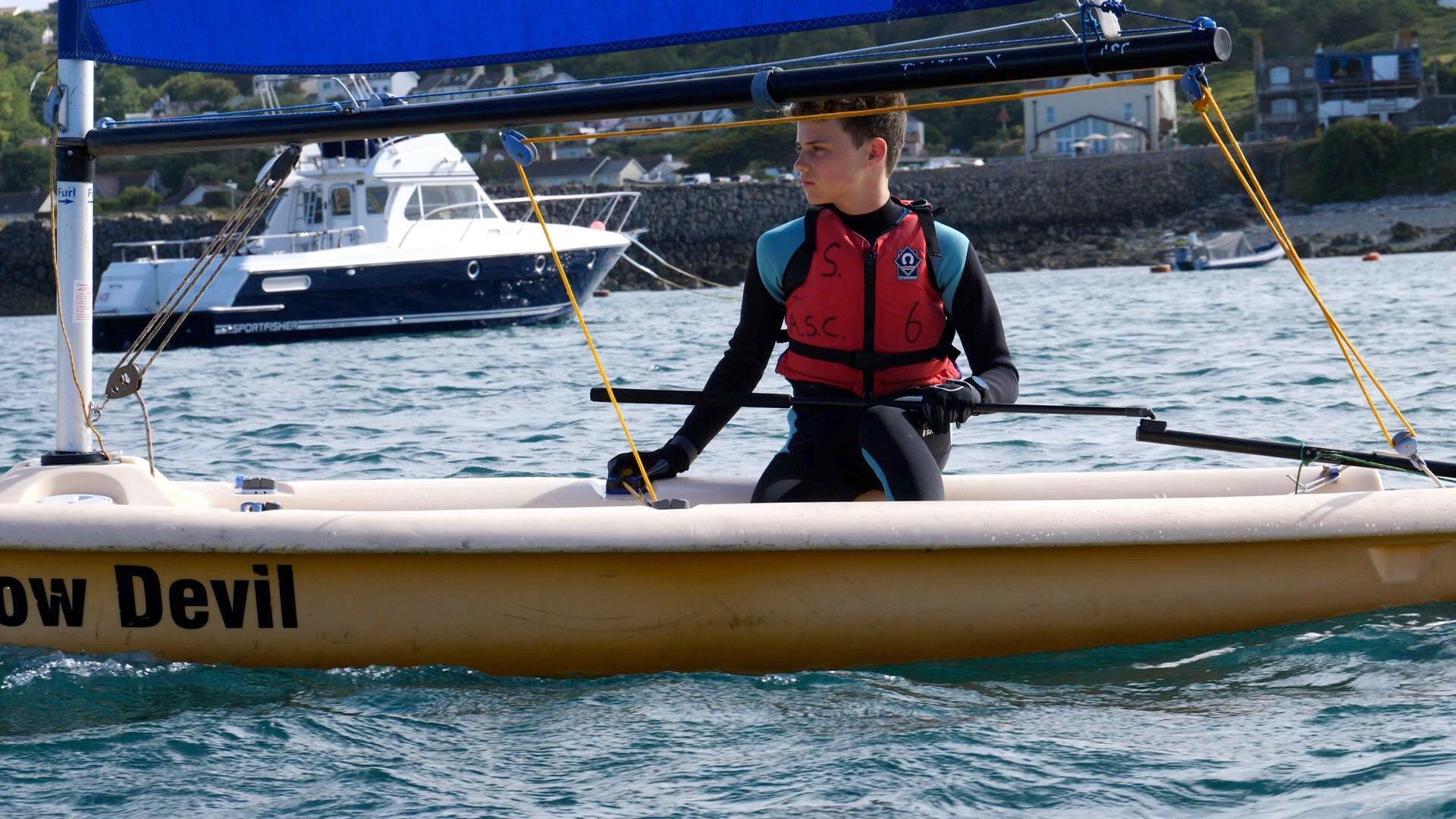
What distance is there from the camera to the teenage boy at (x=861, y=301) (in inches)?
146

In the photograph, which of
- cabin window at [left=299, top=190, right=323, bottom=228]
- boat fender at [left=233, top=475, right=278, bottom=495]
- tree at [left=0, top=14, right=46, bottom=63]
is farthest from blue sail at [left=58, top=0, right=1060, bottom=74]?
tree at [left=0, top=14, right=46, bottom=63]

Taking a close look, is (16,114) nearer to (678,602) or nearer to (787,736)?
(678,602)

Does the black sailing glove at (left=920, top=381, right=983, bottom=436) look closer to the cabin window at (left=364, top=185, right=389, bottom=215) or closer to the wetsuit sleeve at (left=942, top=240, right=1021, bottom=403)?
the wetsuit sleeve at (left=942, top=240, right=1021, bottom=403)

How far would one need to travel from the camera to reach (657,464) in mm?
4008

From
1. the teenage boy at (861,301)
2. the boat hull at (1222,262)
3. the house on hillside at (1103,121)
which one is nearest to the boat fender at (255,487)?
the teenage boy at (861,301)

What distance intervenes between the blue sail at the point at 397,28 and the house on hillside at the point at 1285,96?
6062cm

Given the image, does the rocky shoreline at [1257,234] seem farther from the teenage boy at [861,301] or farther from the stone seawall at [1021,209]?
the teenage boy at [861,301]

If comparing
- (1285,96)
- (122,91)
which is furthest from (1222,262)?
(122,91)

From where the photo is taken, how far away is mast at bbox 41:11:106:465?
3.96m

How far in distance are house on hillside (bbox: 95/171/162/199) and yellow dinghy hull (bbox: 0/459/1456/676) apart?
68.1m

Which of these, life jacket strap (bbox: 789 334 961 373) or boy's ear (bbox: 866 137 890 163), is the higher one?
boy's ear (bbox: 866 137 890 163)

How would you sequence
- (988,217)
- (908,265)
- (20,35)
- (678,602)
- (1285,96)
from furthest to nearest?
(20,35), (1285,96), (988,217), (908,265), (678,602)

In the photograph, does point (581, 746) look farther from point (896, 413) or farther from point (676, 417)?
point (676, 417)

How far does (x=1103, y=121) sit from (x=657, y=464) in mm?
61643
